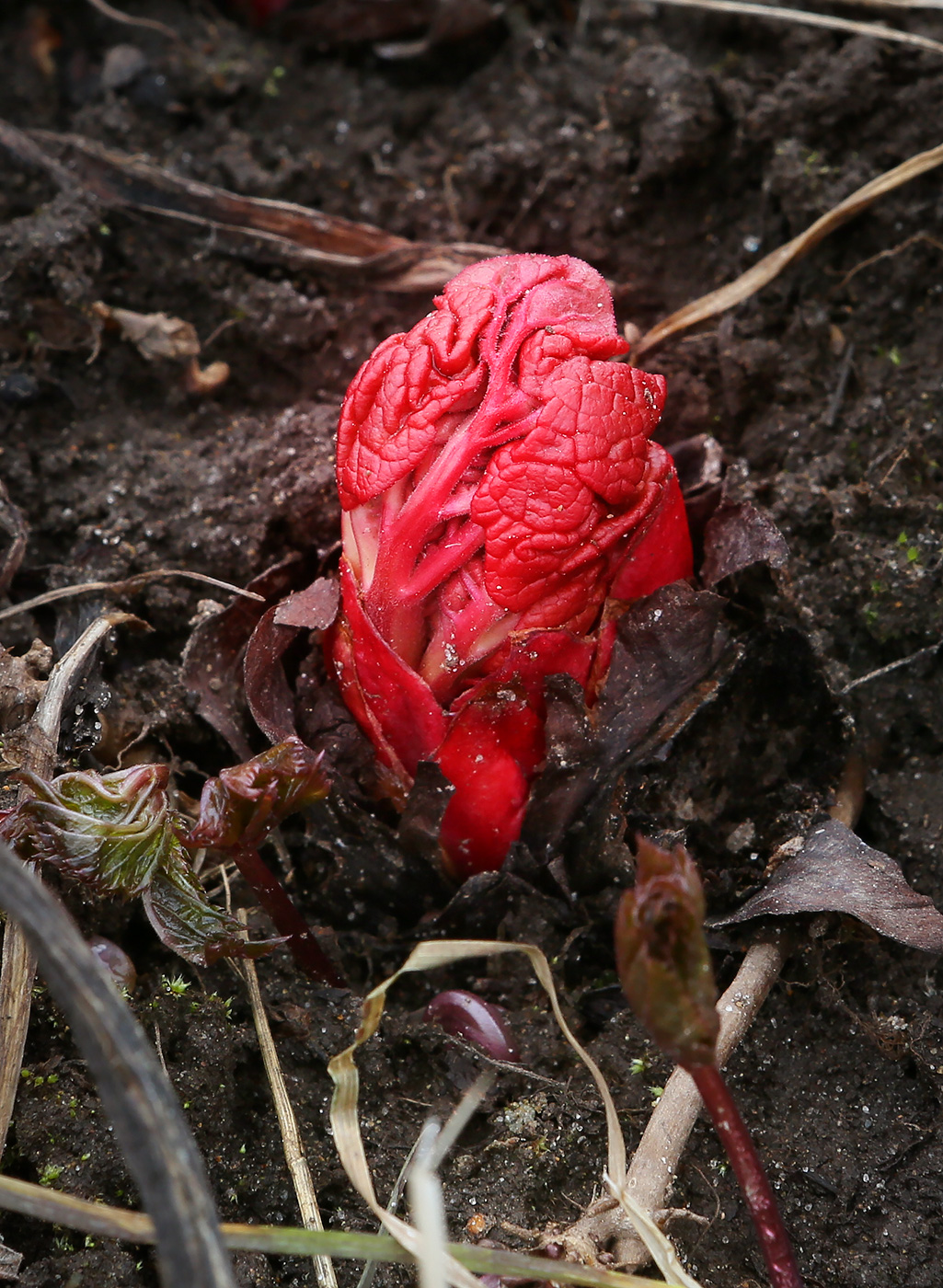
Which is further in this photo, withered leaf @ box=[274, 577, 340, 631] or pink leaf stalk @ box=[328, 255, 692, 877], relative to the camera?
withered leaf @ box=[274, 577, 340, 631]

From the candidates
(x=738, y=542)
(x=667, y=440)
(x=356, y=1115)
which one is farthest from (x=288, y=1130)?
(x=667, y=440)

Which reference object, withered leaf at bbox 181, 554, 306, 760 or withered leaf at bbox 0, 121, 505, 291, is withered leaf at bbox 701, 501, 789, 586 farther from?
withered leaf at bbox 0, 121, 505, 291

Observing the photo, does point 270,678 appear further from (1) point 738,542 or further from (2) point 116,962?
(1) point 738,542

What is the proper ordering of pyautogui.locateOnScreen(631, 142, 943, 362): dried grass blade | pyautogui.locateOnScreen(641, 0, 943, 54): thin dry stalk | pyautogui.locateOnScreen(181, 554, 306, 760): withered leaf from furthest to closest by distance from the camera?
pyautogui.locateOnScreen(641, 0, 943, 54): thin dry stalk < pyautogui.locateOnScreen(631, 142, 943, 362): dried grass blade < pyautogui.locateOnScreen(181, 554, 306, 760): withered leaf

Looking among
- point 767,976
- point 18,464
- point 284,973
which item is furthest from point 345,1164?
point 18,464

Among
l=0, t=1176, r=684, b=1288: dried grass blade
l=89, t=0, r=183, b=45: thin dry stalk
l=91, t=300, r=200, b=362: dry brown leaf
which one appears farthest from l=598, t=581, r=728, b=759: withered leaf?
l=89, t=0, r=183, b=45: thin dry stalk
